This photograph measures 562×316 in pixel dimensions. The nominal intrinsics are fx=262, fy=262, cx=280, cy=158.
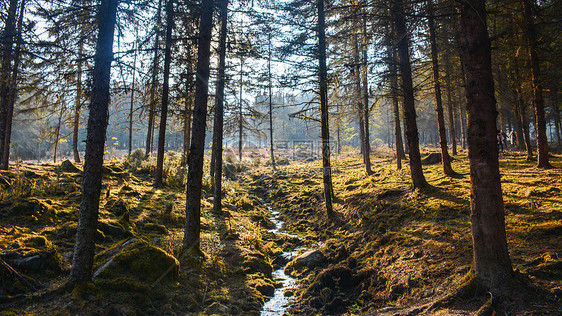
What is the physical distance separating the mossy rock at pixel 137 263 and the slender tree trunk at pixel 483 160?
5643mm

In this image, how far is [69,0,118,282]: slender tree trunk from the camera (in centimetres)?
447

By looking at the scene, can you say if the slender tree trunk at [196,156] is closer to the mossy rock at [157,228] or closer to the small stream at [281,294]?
the mossy rock at [157,228]

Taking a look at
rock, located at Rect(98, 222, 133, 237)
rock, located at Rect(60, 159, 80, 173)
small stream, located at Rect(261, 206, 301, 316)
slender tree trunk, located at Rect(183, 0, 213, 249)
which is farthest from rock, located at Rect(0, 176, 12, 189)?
small stream, located at Rect(261, 206, 301, 316)

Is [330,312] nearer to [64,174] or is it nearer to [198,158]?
[198,158]

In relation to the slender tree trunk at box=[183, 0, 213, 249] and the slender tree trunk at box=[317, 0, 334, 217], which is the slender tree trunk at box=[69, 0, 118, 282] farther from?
the slender tree trunk at box=[317, 0, 334, 217]

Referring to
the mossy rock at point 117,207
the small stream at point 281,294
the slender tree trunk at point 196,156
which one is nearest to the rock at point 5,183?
the mossy rock at point 117,207

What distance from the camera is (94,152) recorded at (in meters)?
4.54

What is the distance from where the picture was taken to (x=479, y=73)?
3984mm

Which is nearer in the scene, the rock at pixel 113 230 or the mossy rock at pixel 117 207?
the rock at pixel 113 230

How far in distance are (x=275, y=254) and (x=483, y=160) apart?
6.47m

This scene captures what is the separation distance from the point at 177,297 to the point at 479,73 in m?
6.55

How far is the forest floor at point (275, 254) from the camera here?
4230mm

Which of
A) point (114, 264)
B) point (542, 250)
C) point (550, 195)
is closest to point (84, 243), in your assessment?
point (114, 264)

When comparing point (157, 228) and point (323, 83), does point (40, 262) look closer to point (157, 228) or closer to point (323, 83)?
point (157, 228)
